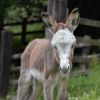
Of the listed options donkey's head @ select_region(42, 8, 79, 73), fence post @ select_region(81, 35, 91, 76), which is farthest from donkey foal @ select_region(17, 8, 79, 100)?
fence post @ select_region(81, 35, 91, 76)

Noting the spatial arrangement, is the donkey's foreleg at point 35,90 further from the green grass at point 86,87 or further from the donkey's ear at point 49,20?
the donkey's ear at point 49,20

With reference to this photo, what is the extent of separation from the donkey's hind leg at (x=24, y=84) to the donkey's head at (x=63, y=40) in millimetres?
1699

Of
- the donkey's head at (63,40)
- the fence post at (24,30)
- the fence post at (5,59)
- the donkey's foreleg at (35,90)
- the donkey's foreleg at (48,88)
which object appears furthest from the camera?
the fence post at (24,30)

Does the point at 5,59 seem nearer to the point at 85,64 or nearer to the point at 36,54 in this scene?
the point at 85,64

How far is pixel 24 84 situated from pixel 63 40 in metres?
2.22

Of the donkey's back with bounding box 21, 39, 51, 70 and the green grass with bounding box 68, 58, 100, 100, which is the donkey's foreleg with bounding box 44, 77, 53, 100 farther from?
the green grass with bounding box 68, 58, 100, 100

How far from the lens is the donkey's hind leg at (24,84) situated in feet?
A: 31.8

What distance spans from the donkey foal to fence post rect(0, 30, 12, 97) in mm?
5172

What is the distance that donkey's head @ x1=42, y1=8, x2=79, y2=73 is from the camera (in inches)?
→ 300

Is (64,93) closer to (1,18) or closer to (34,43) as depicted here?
(34,43)

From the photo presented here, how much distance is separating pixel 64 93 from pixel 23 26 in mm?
9811

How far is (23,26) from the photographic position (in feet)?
59.3

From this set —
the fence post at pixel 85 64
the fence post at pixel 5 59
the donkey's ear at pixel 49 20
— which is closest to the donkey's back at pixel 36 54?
the donkey's ear at pixel 49 20

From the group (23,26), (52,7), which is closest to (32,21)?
(23,26)
